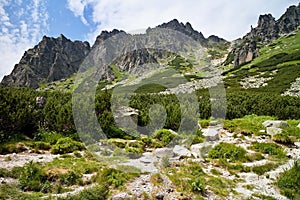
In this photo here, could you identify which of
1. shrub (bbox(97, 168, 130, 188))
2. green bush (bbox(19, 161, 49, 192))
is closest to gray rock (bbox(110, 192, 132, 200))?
shrub (bbox(97, 168, 130, 188))

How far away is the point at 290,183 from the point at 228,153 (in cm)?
383

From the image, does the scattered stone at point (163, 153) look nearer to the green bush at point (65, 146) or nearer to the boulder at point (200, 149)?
the boulder at point (200, 149)

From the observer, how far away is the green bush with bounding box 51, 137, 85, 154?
13224mm

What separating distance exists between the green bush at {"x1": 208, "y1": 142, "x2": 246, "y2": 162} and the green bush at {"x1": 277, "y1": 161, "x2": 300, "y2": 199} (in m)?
2.67

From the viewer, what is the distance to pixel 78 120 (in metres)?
16.9

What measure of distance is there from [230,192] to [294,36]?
583 ft

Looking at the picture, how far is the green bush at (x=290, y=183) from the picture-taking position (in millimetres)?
7826

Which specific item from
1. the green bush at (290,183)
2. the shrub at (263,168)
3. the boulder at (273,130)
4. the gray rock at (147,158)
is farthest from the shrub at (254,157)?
the gray rock at (147,158)

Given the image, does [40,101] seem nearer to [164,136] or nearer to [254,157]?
[164,136]

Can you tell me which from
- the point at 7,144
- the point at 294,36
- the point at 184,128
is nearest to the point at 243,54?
the point at 294,36

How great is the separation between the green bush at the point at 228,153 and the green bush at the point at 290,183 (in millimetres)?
2667

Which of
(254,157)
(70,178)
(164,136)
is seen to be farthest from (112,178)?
(164,136)

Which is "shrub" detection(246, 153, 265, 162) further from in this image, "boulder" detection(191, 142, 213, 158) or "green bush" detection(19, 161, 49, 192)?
"green bush" detection(19, 161, 49, 192)

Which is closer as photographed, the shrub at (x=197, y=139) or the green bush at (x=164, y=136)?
the shrub at (x=197, y=139)
